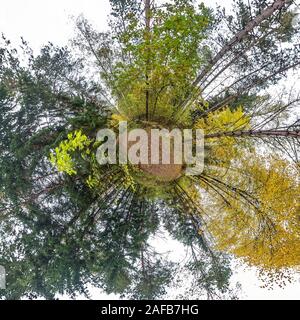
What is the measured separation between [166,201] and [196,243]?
1.93m

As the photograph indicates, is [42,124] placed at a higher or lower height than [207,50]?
lower

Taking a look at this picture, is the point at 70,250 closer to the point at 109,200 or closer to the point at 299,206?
the point at 109,200

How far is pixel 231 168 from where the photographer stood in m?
13.0

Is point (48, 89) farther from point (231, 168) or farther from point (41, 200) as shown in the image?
point (231, 168)

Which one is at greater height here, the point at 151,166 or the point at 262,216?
the point at 151,166

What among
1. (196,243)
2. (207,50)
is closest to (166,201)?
(196,243)

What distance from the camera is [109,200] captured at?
45.3 feet

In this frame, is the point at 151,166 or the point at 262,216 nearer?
the point at 262,216

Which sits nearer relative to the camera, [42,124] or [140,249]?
[42,124]

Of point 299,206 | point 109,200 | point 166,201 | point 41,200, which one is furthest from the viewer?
point 166,201

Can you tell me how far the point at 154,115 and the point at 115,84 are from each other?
185 cm
